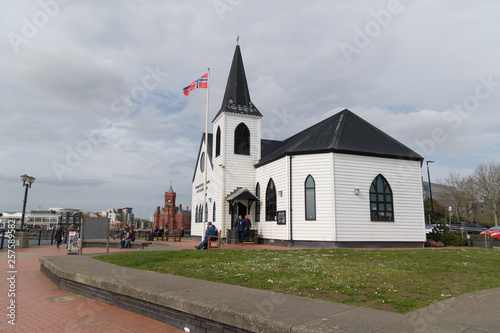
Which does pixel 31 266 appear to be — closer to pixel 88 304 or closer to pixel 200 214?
pixel 88 304

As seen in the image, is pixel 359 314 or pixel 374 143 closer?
pixel 359 314

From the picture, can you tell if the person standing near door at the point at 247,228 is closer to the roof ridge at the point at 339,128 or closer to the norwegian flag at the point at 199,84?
the roof ridge at the point at 339,128

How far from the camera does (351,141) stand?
66.5ft

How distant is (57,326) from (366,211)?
55.9 feet

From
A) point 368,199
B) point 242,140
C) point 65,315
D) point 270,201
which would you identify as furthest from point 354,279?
point 242,140

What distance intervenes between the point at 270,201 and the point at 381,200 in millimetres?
7121

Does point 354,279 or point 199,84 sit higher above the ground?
point 199,84

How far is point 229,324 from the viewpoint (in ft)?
15.2

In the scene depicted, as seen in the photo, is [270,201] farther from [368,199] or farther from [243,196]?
[368,199]

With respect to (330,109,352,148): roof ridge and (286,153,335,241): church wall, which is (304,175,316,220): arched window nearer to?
(286,153,335,241): church wall

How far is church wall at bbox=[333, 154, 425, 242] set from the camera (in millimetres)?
19000

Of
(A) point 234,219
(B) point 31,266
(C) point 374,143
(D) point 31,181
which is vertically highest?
(C) point 374,143

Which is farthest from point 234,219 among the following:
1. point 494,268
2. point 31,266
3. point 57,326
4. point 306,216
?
point 57,326

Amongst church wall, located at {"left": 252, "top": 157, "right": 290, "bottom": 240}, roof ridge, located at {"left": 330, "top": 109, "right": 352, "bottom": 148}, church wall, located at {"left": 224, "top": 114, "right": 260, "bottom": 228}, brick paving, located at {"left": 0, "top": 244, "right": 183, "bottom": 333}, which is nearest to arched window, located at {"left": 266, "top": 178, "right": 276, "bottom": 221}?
church wall, located at {"left": 252, "top": 157, "right": 290, "bottom": 240}
